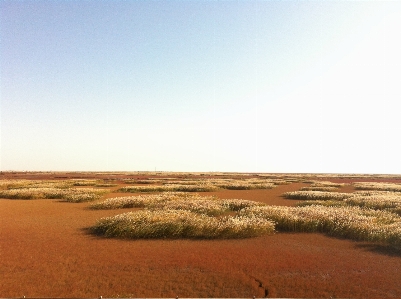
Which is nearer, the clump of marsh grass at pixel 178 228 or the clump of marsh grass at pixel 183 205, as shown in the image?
the clump of marsh grass at pixel 178 228

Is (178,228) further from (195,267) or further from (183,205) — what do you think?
(183,205)

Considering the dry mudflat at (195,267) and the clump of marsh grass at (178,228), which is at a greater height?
the clump of marsh grass at (178,228)

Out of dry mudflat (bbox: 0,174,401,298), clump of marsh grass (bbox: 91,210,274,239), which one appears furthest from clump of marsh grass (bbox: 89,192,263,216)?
dry mudflat (bbox: 0,174,401,298)

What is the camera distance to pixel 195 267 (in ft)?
30.8

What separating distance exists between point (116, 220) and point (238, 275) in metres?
7.68

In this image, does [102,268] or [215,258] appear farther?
[215,258]

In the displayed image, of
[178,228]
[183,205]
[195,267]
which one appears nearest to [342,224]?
[178,228]

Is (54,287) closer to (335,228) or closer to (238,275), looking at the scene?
(238,275)

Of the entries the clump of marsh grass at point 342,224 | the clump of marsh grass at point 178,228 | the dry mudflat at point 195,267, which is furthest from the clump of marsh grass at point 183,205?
the dry mudflat at point 195,267

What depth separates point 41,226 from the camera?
15523 millimetres

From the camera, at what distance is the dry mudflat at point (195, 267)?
7688 millimetres

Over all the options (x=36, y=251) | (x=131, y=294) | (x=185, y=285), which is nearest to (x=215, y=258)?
(x=185, y=285)

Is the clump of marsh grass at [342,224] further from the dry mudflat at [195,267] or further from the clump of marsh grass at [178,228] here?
the clump of marsh grass at [178,228]

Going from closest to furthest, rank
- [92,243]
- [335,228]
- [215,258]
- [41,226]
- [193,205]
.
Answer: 1. [215,258]
2. [92,243]
3. [335,228]
4. [41,226]
5. [193,205]
